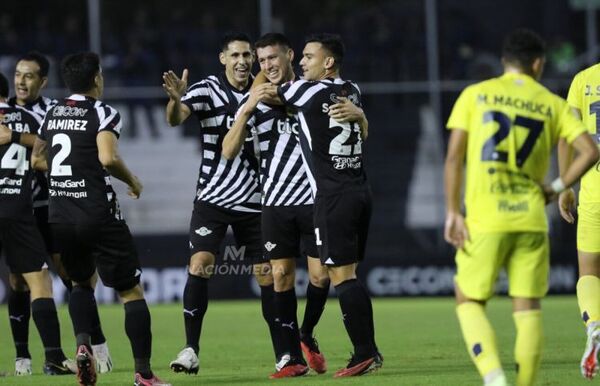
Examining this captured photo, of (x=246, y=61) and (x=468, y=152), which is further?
(x=246, y=61)

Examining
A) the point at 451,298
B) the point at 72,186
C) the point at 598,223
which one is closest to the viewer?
the point at 72,186

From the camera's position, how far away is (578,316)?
47.0 feet

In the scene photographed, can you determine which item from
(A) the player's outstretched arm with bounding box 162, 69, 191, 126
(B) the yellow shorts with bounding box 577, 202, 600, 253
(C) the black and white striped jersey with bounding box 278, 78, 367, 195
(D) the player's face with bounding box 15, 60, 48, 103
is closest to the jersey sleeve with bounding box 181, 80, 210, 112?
(A) the player's outstretched arm with bounding box 162, 69, 191, 126

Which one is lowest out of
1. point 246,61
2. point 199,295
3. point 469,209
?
point 199,295

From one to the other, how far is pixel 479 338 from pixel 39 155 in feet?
13.3

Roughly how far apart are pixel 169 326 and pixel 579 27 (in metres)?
10.8

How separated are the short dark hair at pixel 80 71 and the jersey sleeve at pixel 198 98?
138 centimetres

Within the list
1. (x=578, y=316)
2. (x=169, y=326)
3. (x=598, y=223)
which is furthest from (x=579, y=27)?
(x=598, y=223)

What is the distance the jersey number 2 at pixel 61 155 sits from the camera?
837 cm

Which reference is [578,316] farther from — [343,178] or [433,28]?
[433,28]

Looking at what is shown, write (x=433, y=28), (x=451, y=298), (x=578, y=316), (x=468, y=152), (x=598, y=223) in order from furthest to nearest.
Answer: (x=433, y=28)
(x=451, y=298)
(x=578, y=316)
(x=598, y=223)
(x=468, y=152)

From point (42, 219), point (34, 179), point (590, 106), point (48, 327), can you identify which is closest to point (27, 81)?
point (34, 179)

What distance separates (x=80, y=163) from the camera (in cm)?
835

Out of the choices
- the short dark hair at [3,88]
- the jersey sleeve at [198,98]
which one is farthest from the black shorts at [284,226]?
the short dark hair at [3,88]
